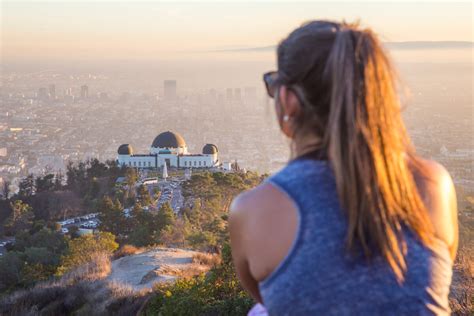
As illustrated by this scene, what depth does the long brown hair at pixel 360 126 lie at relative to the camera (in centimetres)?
134

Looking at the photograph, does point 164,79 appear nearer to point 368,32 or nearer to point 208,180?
point 208,180

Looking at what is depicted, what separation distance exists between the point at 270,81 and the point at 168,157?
3885 cm

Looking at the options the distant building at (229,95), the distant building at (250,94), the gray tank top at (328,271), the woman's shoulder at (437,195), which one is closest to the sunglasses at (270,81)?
the gray tank top at (328,271)

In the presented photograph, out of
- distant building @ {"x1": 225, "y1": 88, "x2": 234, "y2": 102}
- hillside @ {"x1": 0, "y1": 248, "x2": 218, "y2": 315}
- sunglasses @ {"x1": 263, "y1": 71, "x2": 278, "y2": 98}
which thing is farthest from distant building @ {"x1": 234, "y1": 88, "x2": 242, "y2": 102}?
sunglasses @ {"x1": 263, "y1": 71, "x2": 278, "y2": 98}

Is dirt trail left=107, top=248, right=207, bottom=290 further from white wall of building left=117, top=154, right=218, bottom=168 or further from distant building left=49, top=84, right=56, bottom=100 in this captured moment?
distant building left=49, top=84, right=56, bottom=100

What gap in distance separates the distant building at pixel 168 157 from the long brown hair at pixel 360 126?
1520 inches

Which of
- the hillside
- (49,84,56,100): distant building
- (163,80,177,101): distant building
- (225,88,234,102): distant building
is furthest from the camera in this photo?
(163,80,177,101): distant building

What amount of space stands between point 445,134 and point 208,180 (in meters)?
17.8

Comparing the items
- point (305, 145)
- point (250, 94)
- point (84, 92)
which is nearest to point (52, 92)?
point (84, 92)

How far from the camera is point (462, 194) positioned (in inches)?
997

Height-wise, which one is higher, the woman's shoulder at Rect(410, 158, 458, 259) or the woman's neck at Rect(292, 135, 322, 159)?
the woman's neck at Rect(292, 135, 322, 159)

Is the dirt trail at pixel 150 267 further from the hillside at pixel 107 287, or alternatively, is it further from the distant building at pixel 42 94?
the distant building at pixel 42 94

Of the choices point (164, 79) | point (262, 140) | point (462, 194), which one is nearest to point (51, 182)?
point (462, 194)

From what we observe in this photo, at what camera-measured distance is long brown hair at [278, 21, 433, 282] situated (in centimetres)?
134
